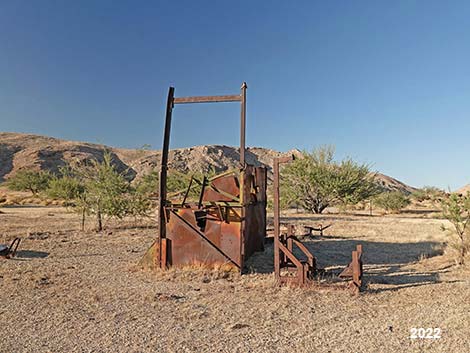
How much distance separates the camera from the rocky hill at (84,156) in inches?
2830

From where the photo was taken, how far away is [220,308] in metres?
5.92

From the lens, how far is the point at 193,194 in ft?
66.2

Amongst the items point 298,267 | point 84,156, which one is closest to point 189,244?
point 298,267

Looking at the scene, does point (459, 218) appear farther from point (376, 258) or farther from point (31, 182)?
point (31, 182)

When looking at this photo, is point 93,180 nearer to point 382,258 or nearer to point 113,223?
point 113,223

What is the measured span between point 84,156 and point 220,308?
79.3 metres

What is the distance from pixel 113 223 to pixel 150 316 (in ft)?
48.6

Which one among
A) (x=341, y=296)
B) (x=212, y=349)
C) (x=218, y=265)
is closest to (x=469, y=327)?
(x=341, y=296)

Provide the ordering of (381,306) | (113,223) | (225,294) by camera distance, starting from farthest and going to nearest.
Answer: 1. (113,223)
2. (225,294)
3. (381,306)

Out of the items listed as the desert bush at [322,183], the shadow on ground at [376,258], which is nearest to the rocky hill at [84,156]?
the desert bush at [322,183]

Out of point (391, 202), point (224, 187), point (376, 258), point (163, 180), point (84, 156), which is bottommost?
point (376, 258)

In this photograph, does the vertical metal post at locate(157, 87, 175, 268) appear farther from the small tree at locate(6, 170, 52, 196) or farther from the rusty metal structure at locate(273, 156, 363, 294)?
the small tree at locate(6, 170, 52, 196)

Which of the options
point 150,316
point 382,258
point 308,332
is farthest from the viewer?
point 382,258

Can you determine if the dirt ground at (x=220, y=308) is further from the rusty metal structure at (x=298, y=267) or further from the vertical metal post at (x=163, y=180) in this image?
the vertical metal post at (x=163, y=180)
